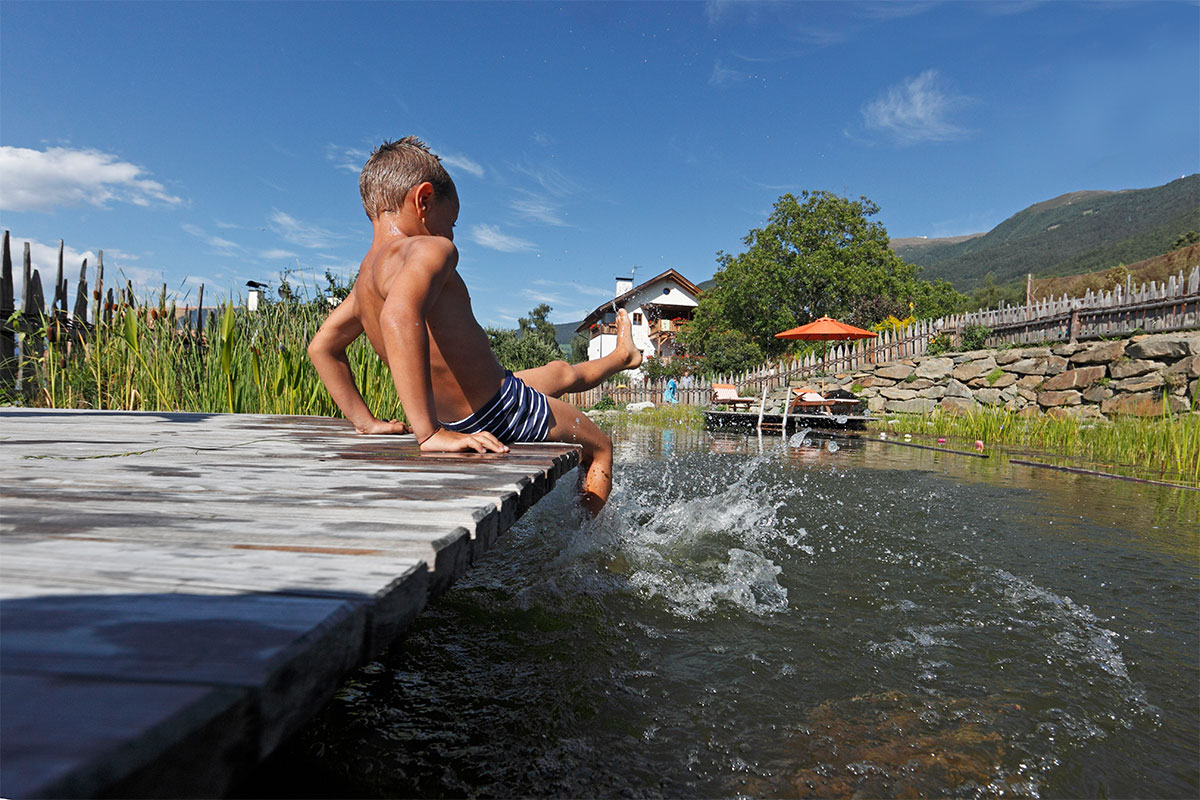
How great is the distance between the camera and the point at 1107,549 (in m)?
3.28

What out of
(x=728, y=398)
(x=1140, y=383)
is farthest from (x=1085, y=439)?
(x=728, y=398)

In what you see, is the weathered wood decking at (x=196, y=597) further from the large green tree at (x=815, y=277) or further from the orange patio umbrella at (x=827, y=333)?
the large green tree at (x=815, y=277)

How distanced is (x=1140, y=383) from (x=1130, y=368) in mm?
373

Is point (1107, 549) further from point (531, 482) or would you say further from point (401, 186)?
point (401, 186)

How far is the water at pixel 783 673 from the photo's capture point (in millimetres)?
1355

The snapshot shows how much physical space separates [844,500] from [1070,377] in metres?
10.3

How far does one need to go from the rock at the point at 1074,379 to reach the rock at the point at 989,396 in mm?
880

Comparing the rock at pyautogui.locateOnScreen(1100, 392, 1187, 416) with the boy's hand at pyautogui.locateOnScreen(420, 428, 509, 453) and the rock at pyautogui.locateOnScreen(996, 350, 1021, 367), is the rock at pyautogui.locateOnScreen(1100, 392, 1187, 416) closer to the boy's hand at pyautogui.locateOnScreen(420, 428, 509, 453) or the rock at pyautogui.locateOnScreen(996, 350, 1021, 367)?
the rock at pyautogui.locateOnScreen(996, 350, 1021, 367)

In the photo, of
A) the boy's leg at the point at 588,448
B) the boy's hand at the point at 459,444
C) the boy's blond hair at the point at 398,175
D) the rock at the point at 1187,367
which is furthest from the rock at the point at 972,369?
the boy's hand at the point at 459,444

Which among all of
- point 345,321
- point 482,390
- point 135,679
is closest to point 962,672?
point 482,390

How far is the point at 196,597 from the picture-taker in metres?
0.66

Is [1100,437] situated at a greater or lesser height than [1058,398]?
lesser

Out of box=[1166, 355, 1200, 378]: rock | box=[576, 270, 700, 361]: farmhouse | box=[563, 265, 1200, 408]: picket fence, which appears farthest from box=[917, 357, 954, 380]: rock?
box=[576, 270, 700, 361]: farmhouse

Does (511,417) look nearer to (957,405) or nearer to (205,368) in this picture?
(205,368)
